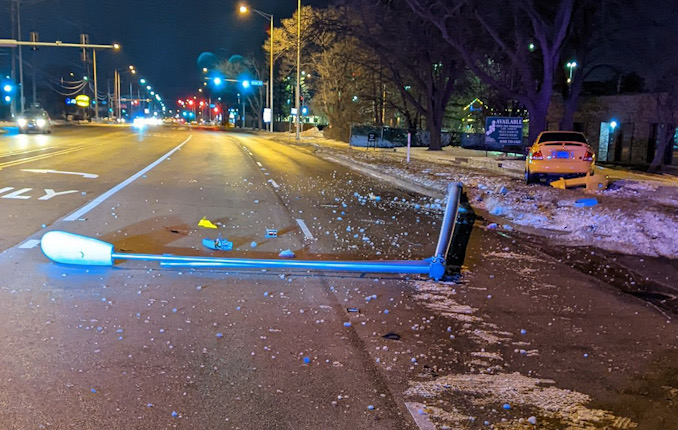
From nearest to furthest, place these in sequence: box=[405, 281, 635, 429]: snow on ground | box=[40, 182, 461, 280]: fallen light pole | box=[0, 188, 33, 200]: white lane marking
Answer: box=[405, 281, 635, 429]: snow on ground
box=[40, 182, 461, 280]: fallen light pole
box=[0, 188, 33, 200]: white lane marking

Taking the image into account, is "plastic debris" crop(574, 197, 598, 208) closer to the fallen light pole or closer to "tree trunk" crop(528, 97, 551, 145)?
the fallen light pole

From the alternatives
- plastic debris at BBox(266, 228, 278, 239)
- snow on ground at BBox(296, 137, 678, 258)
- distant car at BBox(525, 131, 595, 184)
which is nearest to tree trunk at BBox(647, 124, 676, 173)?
snow on ground at BBox(296, 137, 678, 258)

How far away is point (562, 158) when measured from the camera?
56.6ft

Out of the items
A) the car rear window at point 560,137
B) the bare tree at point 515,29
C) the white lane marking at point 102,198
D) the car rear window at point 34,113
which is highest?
the bare tree at point 515,29

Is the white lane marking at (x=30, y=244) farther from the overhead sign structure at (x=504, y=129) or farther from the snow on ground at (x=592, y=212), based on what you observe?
the overhead sign structure at (x=504, y=129)

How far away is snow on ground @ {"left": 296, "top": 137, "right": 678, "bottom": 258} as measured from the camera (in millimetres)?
9875

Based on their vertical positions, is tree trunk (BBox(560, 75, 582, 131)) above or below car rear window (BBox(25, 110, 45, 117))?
above

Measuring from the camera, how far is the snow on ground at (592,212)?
9.88 m

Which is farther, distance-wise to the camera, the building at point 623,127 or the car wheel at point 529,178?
the building at point 623,127

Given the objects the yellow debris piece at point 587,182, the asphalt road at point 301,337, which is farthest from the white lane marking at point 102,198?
the yellow debris piece at point 587,182

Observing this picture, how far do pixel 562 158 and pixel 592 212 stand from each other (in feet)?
19.6

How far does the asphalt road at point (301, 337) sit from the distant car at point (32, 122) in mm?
43546

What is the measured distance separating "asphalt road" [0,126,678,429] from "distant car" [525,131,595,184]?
8.50 meters

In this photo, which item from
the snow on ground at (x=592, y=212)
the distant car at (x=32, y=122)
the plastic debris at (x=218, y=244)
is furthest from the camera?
the distant car at (x=32, y=122)
